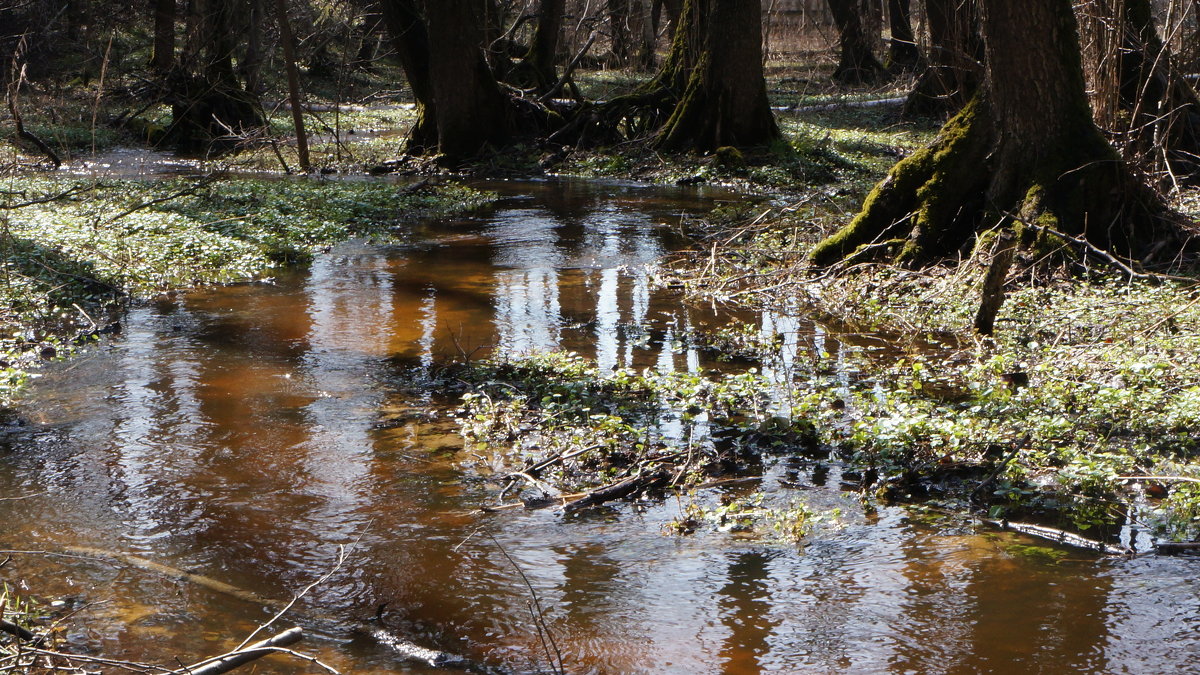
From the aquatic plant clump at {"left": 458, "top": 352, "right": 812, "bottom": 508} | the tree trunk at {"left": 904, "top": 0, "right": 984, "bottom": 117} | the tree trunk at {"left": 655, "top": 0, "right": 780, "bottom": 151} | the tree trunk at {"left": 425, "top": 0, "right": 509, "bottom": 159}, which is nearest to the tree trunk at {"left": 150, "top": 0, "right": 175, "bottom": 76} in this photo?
the tree trunk at {"left": 425, "top": 0, "right": 509, "bottom": 159}

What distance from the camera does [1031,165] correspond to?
9875 millimetres

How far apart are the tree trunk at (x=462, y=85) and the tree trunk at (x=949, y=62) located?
807cm

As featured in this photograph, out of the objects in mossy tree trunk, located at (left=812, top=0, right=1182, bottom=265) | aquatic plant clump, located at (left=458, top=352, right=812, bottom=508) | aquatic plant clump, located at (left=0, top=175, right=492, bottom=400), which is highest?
mossy tree trunk, located at (left=812, top=0, right=1182, bottom=265)

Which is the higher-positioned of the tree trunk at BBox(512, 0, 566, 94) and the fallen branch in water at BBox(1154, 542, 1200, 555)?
the tree trunk at BBox(512, 0, 566, 94)

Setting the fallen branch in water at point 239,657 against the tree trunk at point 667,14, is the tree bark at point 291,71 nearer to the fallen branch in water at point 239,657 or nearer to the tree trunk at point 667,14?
the tree trunk at point 667,14

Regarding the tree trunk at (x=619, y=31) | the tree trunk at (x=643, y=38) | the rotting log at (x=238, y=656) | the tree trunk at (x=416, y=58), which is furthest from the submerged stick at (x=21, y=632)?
the tree trunk at (x=643, y=38)

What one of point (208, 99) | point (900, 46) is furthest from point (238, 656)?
point (900, 46)

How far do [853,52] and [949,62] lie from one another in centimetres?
1638

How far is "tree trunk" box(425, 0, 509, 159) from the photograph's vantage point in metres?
20.2

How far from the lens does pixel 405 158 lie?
21594mm

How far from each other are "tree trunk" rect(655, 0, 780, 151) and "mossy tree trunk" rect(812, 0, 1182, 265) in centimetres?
928

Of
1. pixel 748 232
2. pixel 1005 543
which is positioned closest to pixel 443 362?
pixel 1005 543

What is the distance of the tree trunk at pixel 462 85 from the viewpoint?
797 inches

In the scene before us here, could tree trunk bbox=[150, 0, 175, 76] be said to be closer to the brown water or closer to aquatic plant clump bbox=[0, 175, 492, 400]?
aquatic plant clump bbox=[0, 175, 492, 400]
